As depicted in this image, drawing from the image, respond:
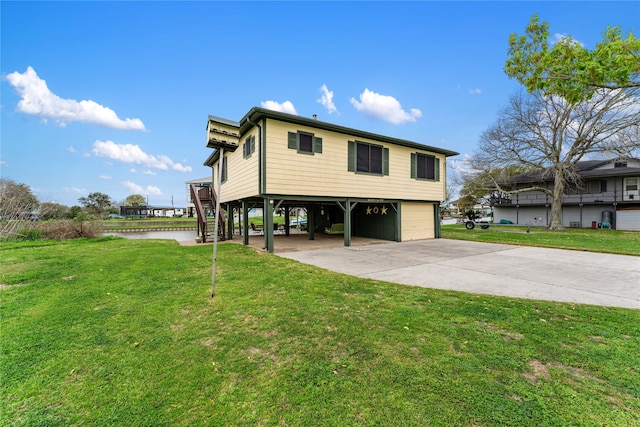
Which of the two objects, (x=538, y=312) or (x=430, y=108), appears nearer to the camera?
(x=538, y=312)

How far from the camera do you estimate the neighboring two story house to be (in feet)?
31.3

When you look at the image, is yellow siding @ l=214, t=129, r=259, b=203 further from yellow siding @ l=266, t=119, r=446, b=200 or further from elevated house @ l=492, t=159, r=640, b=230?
elevated house @ l=492, t=159, r=640, b=230

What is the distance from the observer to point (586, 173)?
79.9ft

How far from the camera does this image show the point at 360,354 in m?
2.70

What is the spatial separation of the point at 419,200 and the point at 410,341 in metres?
12.5

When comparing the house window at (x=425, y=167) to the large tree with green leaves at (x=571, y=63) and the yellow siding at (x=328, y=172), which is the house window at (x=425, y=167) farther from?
the large tree with green leaves at (x=571, y=63)

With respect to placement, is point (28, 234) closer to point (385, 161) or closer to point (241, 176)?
point (241, 176)

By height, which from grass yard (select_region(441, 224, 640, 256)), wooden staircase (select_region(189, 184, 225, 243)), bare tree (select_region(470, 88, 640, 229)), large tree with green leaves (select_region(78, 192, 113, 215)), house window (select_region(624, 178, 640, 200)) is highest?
bare tree (select_region(470, 88, 640, 229))

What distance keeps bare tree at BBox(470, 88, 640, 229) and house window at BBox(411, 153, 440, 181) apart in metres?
11.6

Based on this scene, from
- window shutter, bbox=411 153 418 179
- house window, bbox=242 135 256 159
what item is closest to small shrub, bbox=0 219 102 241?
house window, bbox=242 135 256 159

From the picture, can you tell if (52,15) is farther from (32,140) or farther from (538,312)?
(538,312)

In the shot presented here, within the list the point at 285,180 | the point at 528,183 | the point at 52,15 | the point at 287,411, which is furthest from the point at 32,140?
the point at 528,183

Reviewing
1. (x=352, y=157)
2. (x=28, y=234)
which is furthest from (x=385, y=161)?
(x=28, y=234)

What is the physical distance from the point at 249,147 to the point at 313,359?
947cm
